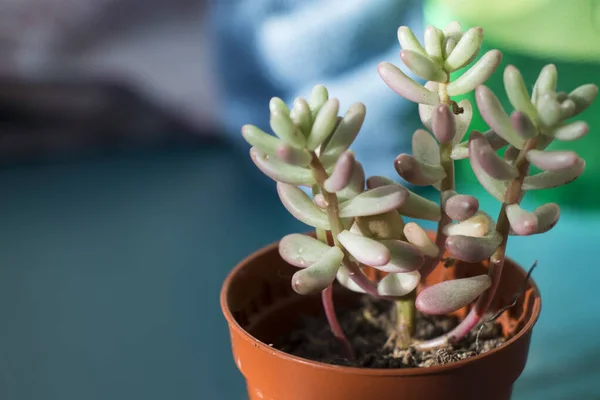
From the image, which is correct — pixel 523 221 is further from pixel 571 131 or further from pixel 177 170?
pixel 177 170

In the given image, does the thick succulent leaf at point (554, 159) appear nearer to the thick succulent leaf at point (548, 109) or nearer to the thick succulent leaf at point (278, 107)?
the thick succulent leaf at point (548, 109)

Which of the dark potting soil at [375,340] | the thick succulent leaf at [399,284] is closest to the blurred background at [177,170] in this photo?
the dark potting soil at [375,340]

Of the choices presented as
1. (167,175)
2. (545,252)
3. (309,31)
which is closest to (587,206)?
(545,252)

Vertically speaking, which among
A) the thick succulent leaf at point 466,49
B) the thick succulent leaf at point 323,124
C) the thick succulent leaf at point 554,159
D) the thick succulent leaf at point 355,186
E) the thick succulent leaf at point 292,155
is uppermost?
the thick succulent leaf at point 466,49

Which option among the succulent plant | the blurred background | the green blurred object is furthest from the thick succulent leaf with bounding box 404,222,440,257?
the green blurred object

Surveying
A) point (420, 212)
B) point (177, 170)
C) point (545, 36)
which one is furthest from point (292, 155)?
point (177, 170)

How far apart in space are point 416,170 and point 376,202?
36 millimetres

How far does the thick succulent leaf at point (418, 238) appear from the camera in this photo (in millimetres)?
405

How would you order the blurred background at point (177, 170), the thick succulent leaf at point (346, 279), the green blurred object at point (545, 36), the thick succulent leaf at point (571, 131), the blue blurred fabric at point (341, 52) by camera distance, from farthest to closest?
1. the blue blurred fabric at point (341, 52)
2. the green blurred object at point (545, 36)
3. the blurred background at point (177, 170)
4. the thick succulent leaf at point (346, 279)
5. the thick succulent leaf at point (571, 131)

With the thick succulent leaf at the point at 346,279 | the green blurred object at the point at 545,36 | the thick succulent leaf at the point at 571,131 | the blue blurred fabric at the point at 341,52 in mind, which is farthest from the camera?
the blue blurred fabric at the point at 341,52

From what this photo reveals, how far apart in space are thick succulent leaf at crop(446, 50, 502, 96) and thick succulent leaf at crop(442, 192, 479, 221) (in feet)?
0.22

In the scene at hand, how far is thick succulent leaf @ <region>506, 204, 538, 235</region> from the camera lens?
35 cm

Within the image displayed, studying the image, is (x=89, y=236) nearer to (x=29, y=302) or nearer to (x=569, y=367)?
(x=29, y=302)

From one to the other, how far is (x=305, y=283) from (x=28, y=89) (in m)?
1.06
